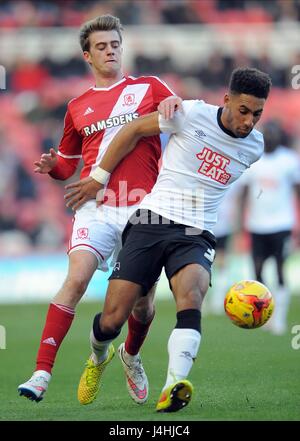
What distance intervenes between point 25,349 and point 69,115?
165 inches

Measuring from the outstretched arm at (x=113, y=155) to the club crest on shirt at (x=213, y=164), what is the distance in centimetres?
36

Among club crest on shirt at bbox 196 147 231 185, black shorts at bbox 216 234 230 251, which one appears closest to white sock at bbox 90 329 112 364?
club crest on shirt at bbox 196 147 231 185

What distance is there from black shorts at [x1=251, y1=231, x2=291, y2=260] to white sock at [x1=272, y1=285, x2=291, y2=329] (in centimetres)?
46

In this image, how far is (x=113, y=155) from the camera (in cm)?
713

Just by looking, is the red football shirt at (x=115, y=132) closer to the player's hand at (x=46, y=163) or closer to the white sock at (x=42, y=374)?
the player's hand at (x=46, y=163)

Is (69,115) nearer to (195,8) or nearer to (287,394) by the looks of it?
(287,394)

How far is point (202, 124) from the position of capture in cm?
680

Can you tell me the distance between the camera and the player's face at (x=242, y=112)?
6.58 m

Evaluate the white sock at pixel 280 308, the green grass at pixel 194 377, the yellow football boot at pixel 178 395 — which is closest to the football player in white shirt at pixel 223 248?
the green grass at pixel 194 377

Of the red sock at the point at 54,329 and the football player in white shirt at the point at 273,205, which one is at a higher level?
the red sock at the point at 54,329

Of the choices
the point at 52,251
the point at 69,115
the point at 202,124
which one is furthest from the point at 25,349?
the point at 52,251

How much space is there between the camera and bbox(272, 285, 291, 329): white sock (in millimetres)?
12672

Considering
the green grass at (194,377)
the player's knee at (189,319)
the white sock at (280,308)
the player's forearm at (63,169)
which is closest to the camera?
the player's knee at (189,319)
